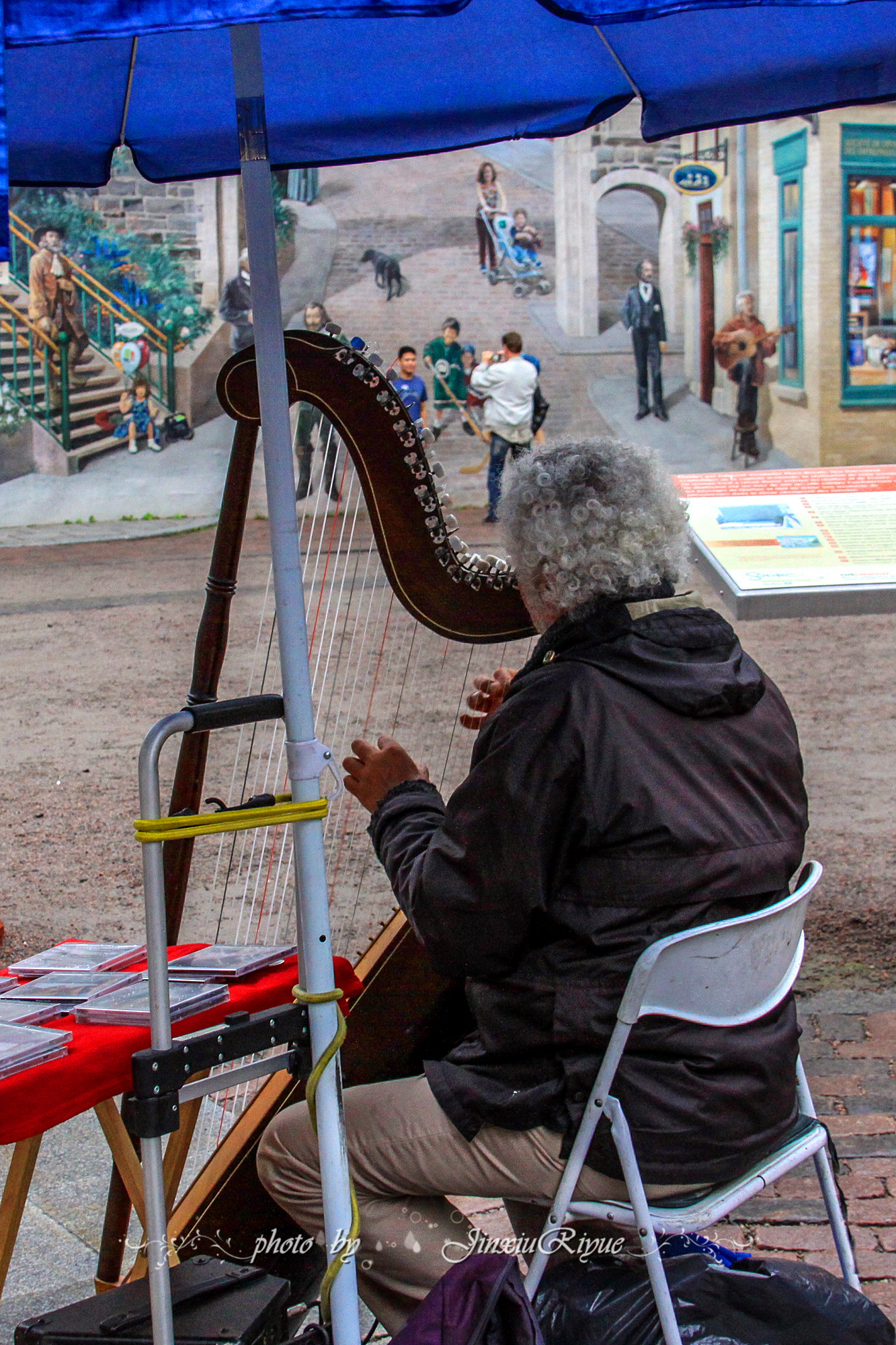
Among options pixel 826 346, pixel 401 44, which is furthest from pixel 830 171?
pixel 401 44

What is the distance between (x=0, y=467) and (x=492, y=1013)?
12.0m

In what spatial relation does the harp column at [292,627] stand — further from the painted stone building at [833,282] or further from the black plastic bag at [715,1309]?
the painted stone building at [833,282]

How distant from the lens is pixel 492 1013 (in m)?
1.55

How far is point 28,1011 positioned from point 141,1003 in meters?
0.15

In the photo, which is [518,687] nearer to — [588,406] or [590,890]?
[590,890]

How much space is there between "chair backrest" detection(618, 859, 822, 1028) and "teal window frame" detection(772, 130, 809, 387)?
13063 millimetres

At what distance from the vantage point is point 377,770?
1719mm

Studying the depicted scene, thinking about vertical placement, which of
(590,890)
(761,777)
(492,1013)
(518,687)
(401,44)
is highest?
(401,44)

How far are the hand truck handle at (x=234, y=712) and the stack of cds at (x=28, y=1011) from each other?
39 centimetres

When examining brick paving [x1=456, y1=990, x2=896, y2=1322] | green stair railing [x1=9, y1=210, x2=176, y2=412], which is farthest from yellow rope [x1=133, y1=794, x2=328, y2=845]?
green stair railing [x1=9, y1=210, x2=176, y2=412]

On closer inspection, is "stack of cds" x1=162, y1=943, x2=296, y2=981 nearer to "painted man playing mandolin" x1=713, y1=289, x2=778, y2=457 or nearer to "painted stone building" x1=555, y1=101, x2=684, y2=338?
"painted man playing mandolin" x1=713, y1=289, x2=778, y2=457

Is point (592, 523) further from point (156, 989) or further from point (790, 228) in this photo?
point (790, 228)

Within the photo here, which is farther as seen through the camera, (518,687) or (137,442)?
(137,442)

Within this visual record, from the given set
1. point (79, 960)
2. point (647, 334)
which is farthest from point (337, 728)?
point (647, 334)
